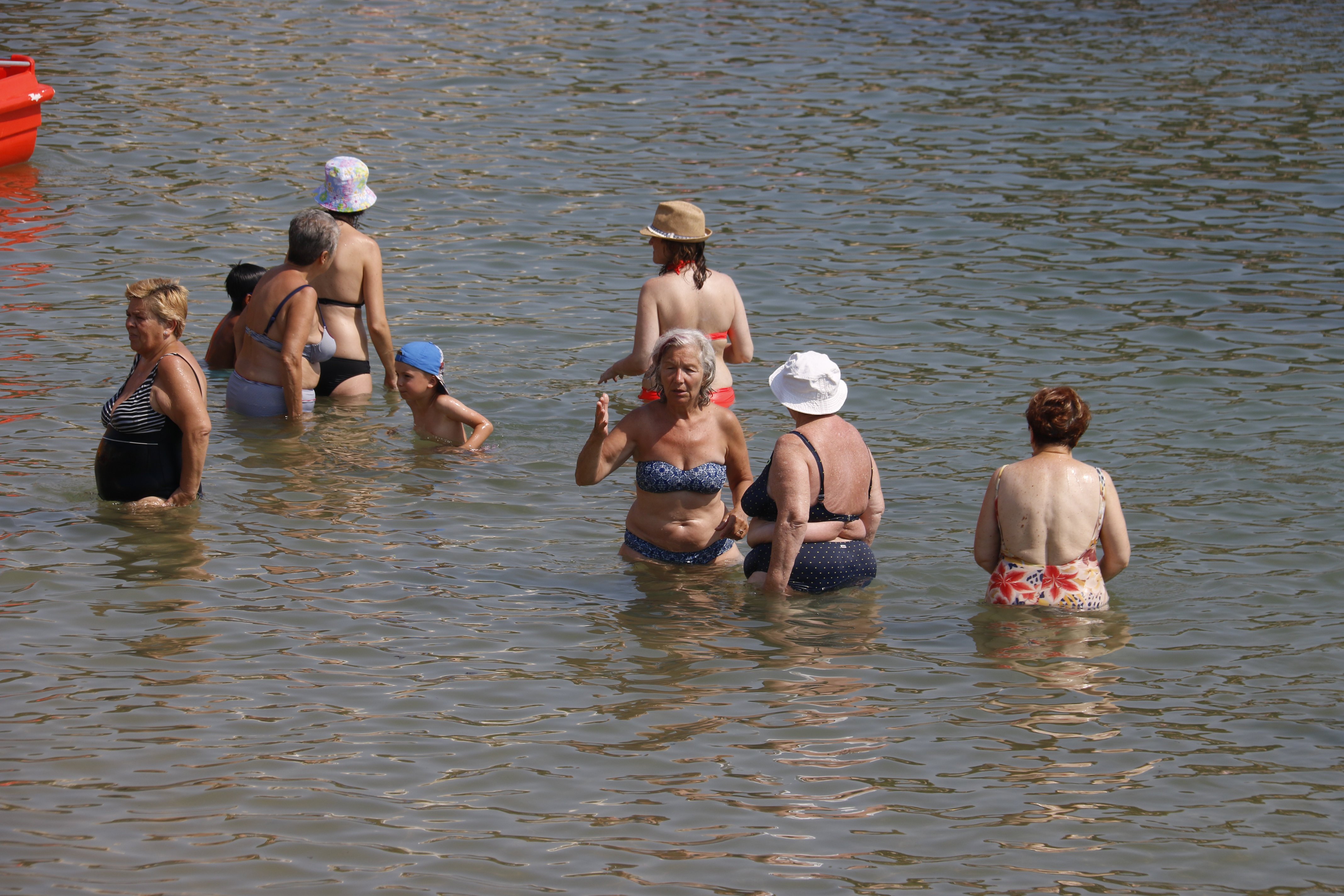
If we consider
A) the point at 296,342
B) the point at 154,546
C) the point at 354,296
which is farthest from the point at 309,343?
the point at 154,546

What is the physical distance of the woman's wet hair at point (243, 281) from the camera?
34.0 ft

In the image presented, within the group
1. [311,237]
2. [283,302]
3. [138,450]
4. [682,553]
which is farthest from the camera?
[283,302]

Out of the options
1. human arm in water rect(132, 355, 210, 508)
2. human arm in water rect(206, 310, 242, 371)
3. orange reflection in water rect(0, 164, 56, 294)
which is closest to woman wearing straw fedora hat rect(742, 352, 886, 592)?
human arm in water rect(132, 355, 210, 508)

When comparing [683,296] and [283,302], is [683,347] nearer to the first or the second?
[683,296]

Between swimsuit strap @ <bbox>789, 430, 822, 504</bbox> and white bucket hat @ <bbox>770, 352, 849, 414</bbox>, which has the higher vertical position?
white bucket hat @ <bbox>770, 352, 849, 414</bbox>

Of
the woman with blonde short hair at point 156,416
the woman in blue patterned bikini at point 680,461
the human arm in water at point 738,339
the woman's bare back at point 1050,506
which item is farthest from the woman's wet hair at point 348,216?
the woman's bare back at point 1050,506

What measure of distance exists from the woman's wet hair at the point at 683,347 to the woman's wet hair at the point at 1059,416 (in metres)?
1.51

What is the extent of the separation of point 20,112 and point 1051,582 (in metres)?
13.0

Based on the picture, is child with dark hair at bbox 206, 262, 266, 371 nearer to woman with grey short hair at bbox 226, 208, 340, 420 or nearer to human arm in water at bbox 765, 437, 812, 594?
woman with grey short hair at bbox 226, 208, 340, 420

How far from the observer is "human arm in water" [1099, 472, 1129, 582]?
666 centimetres

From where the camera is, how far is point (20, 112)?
51.1 ft

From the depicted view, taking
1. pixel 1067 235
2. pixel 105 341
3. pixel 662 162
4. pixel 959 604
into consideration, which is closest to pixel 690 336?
pixel 959 604

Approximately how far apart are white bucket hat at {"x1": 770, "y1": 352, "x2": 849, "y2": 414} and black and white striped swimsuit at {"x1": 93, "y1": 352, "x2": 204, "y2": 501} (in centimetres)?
311

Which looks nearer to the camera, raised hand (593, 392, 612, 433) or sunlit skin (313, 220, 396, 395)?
raised hand (593, 392, 612, 433)
